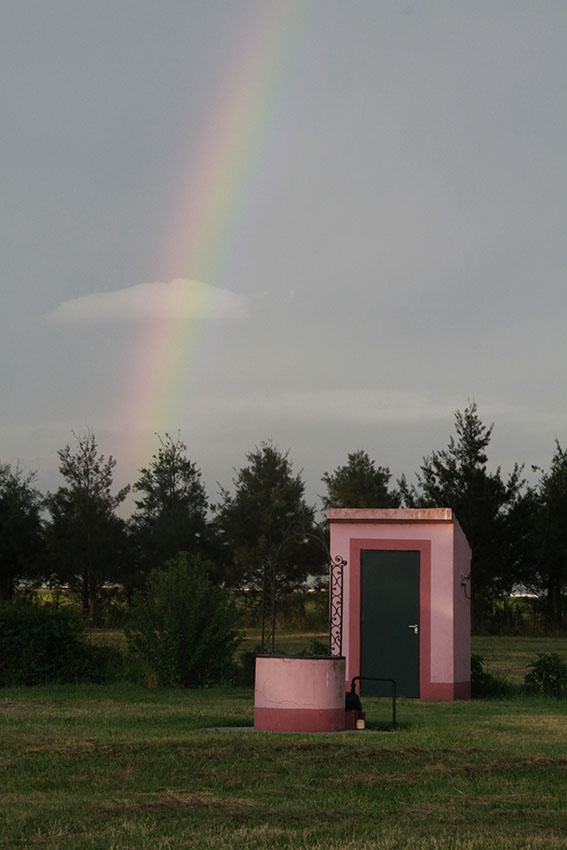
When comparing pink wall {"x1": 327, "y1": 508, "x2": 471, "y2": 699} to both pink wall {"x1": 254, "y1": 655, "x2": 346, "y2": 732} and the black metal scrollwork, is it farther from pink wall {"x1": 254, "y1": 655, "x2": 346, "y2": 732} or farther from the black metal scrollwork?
pink wall {"x1": 254, "y1": 655, "x2": 346, "y2": 732}

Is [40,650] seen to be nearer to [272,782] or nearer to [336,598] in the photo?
[336,598]

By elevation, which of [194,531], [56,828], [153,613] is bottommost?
[56,828]

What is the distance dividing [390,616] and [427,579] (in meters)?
0.81

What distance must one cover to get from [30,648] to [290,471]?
33.6 meters

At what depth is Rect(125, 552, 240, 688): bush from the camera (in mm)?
18141

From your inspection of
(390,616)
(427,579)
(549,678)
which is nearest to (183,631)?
(390,616)

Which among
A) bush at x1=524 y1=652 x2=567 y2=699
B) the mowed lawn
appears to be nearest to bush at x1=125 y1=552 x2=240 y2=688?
the mowed lawn

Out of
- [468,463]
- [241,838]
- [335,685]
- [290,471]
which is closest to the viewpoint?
[241,838]

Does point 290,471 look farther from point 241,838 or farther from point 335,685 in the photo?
point 241,838

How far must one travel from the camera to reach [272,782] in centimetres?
862

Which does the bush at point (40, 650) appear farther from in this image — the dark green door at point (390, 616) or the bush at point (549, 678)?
the bush at point (549, 678)

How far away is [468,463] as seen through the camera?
1681 inches

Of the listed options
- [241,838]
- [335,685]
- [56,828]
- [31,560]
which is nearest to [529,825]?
[241,838]

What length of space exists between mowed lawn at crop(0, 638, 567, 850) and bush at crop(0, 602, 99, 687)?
14.3 ft
